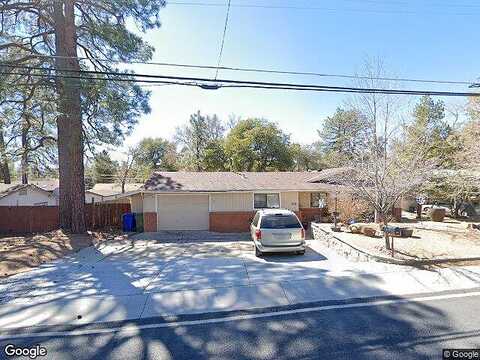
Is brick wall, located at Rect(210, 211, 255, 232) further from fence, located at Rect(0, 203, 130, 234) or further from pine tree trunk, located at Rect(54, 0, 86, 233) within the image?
pine tree trunk, located at Rect(54, 0, 86, 233)

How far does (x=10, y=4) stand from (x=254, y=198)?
1460 centimetres

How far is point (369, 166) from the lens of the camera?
40.1 feet

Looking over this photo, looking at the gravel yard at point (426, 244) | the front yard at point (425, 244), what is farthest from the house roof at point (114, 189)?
the gravel yard at point (426, 244)

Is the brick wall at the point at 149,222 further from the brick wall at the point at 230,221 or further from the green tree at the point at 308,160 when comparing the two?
the green tree at the point at 308,160

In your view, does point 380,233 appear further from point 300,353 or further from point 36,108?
point 36,108

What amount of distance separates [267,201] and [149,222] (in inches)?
269

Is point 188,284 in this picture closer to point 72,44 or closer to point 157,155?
point 72,44

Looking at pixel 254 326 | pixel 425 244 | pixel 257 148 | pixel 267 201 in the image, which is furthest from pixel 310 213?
pixel 257 148

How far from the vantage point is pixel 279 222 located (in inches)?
441

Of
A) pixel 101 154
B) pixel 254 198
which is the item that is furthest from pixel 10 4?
pixel 254 198

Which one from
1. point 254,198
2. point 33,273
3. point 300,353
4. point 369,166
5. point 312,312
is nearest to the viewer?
point 300,353

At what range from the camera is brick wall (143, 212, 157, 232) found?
18.1m

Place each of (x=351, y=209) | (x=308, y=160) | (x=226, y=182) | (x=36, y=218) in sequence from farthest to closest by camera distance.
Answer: (x=308, y=160)
(x=36, y=218)
(x=226, y=182)
(x=351, y=209)

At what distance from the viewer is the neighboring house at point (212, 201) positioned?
59.5ft
